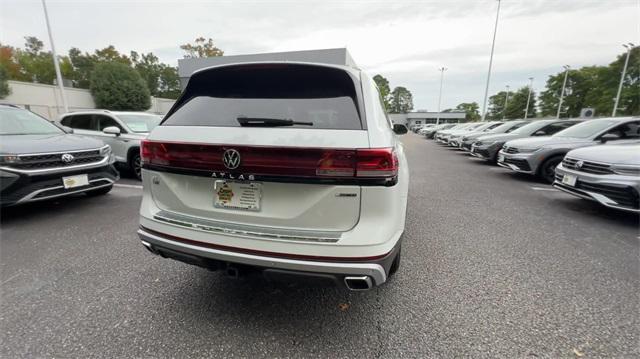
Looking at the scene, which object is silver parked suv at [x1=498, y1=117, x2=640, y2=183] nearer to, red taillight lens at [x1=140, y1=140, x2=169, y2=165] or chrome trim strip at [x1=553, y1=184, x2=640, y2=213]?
chrome trim strip at [x1=553, y1=184, x2=640, y2=213]

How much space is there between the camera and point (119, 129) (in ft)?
19.1

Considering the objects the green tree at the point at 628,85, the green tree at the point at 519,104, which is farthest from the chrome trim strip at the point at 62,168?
the green tree at the point at 519,104

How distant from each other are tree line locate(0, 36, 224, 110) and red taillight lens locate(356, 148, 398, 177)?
114 feet

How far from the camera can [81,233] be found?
3387 mm

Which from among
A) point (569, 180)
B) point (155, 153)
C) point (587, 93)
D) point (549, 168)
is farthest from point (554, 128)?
point (587, 93)

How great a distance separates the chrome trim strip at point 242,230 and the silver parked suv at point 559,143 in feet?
22.2

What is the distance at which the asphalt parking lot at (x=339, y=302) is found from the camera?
177 cm

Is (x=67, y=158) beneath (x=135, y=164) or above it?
above

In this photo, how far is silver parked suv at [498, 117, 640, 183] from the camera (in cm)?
554

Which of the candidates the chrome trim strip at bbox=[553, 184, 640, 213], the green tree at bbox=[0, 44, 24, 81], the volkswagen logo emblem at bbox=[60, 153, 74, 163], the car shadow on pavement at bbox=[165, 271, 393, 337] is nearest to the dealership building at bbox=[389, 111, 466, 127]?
the green tree at bbox=[0, 44, 24, 81]

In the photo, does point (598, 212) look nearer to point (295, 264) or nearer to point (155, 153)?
point (295, 264)

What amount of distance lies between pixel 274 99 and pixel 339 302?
1.56 metres

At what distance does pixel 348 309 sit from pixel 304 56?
30319 millimetres

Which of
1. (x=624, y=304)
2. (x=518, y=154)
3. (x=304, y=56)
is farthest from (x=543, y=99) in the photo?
(x=624, y=304)
